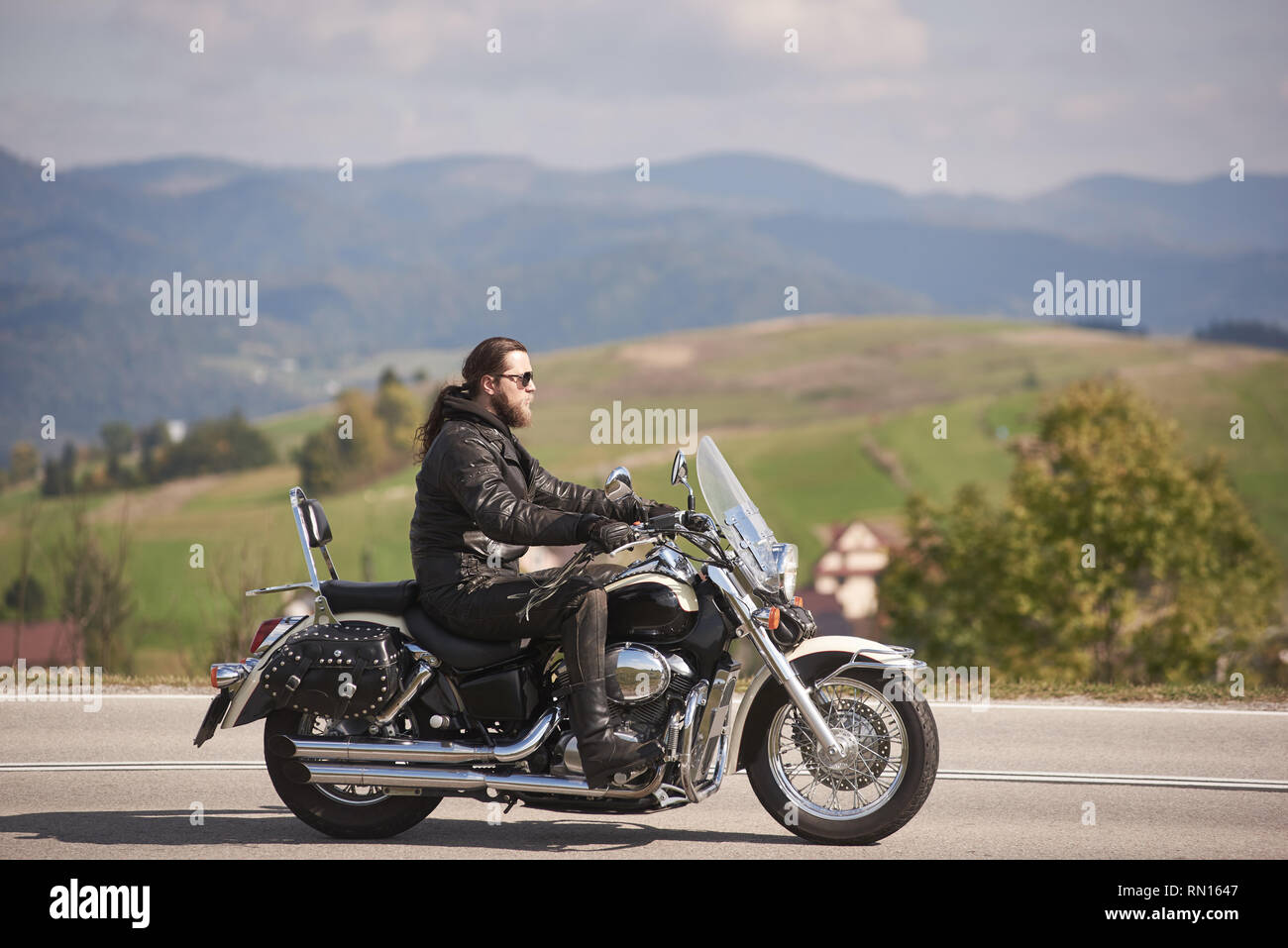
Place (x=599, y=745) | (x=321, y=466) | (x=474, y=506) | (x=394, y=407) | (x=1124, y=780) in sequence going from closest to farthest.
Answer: (x=599, y=745), (x=474, y=506), (x=1124, y=780), (x=321, y=466), (x=394, y=407)

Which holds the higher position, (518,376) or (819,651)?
(518,376)

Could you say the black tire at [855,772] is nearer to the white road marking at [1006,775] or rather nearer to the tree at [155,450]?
the white road marking at [1006,775]

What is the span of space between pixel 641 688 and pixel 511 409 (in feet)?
4.18

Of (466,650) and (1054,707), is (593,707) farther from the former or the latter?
(1054,707)

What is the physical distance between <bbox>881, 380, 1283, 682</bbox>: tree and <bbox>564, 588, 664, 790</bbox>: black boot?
109ft

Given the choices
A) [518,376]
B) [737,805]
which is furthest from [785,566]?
[737,805]

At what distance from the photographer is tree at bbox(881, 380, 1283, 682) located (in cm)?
3912

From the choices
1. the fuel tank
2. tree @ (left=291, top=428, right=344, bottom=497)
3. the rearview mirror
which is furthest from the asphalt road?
tree @ (left=291, top=428, right=344, bottom=497)

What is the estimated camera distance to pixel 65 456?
123 m

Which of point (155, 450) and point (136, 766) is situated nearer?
point (136, 766)

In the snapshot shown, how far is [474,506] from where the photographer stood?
4.95 meters
